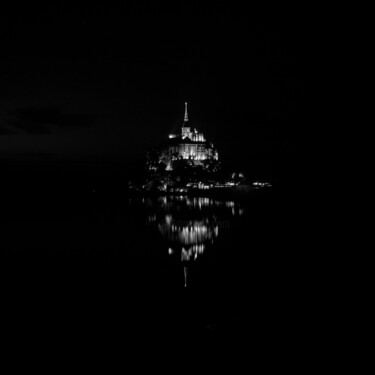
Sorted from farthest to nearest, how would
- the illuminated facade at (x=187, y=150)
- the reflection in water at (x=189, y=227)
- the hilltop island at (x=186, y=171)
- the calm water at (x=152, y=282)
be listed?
the illuminated facade at (x=187, y=150) → the hilltop island at (x=186, y=171) → the reflection in water at (x=189, y=227) → the calm water at (x=152, y=282)

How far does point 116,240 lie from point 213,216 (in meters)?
8.41

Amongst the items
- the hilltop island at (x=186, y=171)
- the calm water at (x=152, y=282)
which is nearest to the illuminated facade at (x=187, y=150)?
the hilltop island at (x=186, y=171)

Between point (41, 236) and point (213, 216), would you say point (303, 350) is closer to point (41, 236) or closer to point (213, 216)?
point (41, 236)

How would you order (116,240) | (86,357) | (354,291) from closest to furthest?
(86,357) → (354,291) → (116,240)

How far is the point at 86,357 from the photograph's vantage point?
20.1 ft

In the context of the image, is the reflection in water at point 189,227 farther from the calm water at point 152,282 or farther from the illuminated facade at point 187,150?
the illuminated facade at point 187,150

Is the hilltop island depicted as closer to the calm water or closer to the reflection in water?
the reflection in water

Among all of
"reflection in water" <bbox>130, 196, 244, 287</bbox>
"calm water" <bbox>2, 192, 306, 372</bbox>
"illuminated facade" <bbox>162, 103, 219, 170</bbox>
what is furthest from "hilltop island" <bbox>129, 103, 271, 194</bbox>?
"calm water" <bbox>2, 192, 306, 372</bbox>

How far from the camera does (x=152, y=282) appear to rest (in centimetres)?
1041

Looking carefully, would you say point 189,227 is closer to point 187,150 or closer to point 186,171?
point 186,171

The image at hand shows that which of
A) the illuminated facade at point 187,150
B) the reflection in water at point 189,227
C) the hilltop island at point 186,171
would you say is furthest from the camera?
the illuminated facade at point 187,150

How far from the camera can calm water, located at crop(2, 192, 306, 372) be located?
7.06 meters

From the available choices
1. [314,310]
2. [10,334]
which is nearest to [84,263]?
[10,334]

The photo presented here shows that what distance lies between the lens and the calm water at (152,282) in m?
7.06
